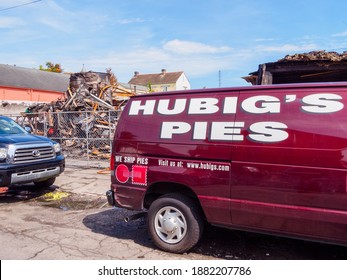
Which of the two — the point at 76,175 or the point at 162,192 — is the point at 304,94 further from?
the point at 76,175

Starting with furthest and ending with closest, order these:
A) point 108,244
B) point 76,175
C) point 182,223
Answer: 1. point 76,175
2. point 108,244
3. point 182,223

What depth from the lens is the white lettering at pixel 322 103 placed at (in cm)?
360

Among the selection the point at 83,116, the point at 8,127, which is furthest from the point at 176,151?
the point at 83,116

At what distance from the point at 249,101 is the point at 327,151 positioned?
103 centimetres

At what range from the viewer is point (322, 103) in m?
3.67

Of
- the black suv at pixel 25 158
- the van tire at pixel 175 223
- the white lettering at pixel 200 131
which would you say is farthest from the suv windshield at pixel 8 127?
the white lettering at pixel 200 131

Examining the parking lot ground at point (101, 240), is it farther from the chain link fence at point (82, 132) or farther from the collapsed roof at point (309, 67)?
the chain link fence at point (82, 132)

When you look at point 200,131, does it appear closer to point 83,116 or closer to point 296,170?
point 296,170

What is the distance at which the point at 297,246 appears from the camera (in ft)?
15.4

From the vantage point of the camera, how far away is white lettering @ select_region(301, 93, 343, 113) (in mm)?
3598

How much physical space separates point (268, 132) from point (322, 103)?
62cm

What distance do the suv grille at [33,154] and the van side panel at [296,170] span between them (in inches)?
199

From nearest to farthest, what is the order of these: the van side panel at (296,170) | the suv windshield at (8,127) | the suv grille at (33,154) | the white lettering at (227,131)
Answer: the van side panel at (296,170), the white lettering at (227,131), the suv grille at (33,154), the suv windshield at (8,127)
